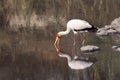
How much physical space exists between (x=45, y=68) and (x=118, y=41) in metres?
2.64

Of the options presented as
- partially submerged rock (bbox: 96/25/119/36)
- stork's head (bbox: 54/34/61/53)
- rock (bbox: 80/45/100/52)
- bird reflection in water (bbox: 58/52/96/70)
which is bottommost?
bird reflection in water (bbox: 58/52/96/70)

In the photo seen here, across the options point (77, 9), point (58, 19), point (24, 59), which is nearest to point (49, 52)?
point (24, 59)

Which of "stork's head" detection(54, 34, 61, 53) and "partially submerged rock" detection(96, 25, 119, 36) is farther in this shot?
"partially submerged rock" detection(96, 25, 119, 36)

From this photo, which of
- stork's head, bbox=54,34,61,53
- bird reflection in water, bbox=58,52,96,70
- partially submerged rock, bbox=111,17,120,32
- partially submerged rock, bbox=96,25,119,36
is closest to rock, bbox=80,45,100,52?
bird reflection in water, bbox=58,52,96,70

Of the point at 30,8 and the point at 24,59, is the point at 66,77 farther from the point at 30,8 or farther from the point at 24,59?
the point at 30,8

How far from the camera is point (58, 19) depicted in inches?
616

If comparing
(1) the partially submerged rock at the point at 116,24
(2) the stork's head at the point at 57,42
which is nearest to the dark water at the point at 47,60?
(2) the stork's head at the point at 57,42

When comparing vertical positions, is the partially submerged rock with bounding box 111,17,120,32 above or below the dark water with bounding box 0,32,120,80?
above

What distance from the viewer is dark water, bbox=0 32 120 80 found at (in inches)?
409

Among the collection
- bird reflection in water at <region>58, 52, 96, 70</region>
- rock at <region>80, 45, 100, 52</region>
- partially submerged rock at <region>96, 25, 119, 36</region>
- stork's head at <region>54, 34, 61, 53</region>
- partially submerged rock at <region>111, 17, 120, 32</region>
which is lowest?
bird reflection in water at <region>58, 52, 96, 70</region>

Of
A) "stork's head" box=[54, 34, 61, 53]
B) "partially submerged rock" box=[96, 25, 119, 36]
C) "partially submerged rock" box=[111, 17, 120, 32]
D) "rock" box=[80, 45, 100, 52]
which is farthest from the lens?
"partially submerged rock" box=[111, 17, 120, 32]

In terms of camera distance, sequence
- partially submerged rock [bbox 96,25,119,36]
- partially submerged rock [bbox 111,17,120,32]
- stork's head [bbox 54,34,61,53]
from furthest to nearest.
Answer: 1. partially submerged rock [bbox 111,17,120,32]
2. partially submerged rock [bbox 96,25,119,36]
3. stork's head [bbox 54,34,61,53]

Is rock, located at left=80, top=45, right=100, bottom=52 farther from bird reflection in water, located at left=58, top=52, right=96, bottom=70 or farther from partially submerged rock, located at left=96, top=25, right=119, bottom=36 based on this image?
partially submerged rock, located at left=96, top=25, right=119, bottom=36

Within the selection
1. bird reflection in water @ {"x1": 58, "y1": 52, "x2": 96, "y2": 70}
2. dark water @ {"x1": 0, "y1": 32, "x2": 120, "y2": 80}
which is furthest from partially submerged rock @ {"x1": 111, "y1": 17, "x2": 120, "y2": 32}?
bird reflection in water @ {"x1": 58, "y1": 52, "x2": 96, "y2": 70}
